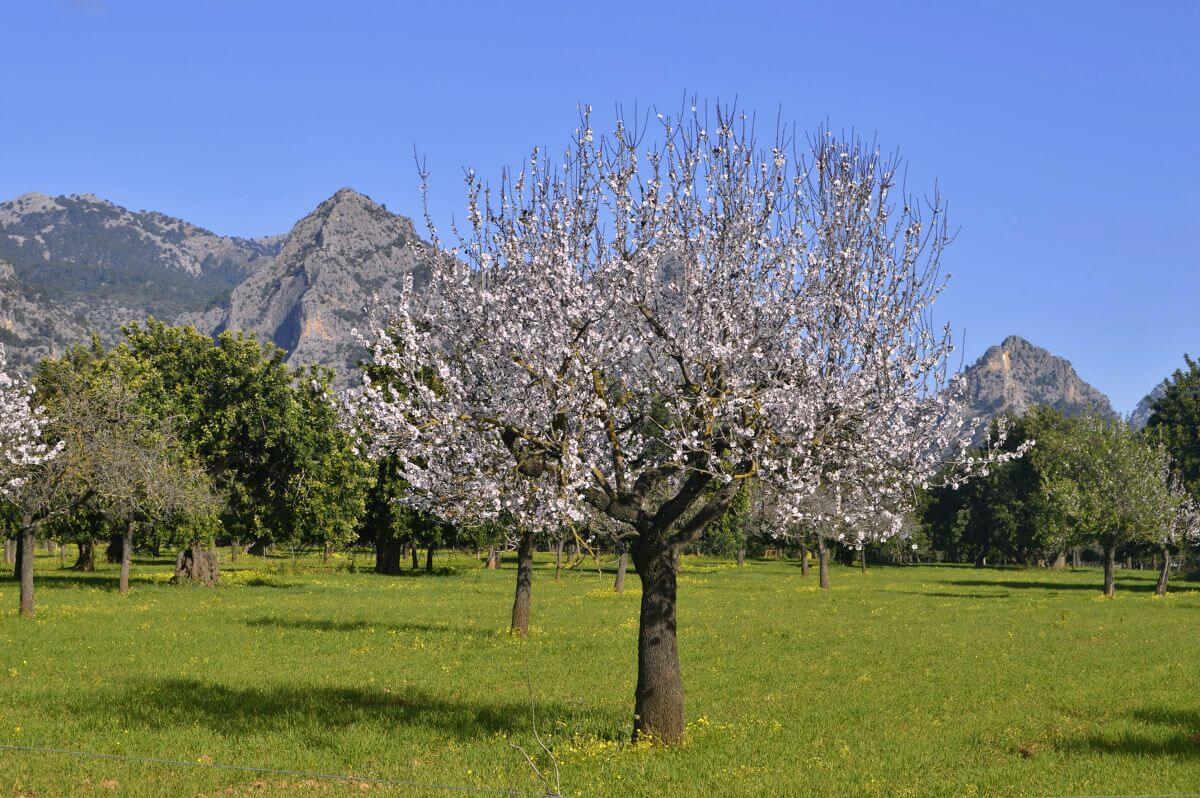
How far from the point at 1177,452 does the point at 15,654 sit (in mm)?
87813

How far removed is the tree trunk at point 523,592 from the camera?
34625mm

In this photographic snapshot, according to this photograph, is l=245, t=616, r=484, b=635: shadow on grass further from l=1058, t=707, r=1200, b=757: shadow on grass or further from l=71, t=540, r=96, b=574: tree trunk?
A: l=71, t=540, r=96, b=574: tree trunk

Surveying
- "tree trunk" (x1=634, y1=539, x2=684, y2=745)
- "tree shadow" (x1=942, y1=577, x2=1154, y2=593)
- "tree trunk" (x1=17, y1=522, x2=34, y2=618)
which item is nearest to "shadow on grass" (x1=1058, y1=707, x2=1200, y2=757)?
"tree trunk" (x1=634, y1=539, x2=684, y2=745)

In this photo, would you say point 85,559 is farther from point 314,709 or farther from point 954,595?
point 314,709

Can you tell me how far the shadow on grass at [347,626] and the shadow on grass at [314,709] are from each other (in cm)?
1216

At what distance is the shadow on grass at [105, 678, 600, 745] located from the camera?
19641 millimetres

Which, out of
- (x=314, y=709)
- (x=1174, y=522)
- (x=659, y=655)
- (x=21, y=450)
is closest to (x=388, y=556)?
(x=21, y=450)

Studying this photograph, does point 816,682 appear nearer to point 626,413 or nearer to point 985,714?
point 985,714

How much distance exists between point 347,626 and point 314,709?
17.3 metres

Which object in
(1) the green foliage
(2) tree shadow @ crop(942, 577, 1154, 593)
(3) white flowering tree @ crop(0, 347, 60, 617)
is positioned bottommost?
(2) tree shadow @ crop(942, 577, 1154, 593)

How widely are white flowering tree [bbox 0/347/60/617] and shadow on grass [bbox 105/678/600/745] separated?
12.5 m

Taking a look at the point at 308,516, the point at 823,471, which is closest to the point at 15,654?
the point at 823,471

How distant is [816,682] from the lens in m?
26.3

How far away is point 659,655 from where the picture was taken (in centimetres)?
1727
